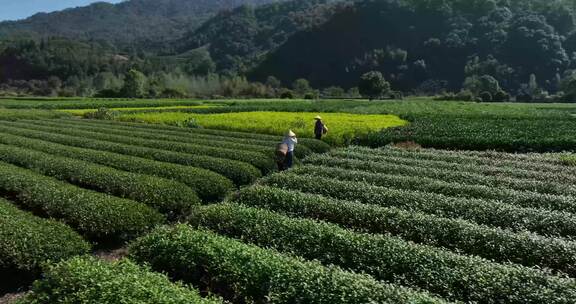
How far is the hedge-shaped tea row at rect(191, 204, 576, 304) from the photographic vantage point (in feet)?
26.9

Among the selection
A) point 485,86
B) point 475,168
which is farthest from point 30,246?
point 485,86

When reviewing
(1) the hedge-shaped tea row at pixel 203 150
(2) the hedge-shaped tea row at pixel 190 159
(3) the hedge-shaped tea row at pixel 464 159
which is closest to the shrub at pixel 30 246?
(2) the hedge-shaped tea row at pixel 190 159

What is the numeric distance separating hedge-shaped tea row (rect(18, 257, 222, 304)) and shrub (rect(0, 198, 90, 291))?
1.78m

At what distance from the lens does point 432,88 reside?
127 metres

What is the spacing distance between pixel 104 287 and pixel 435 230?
7.90m

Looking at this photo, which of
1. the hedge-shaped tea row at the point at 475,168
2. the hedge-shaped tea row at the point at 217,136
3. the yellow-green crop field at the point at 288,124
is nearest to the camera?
the hedge-shaped tea row at the point at 475,168

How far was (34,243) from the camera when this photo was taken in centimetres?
1026

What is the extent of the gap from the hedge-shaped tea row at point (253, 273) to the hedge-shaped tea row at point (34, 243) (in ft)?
4.64

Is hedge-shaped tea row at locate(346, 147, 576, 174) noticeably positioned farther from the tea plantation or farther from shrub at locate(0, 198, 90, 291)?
shrub at locate(0, 198, 90, 291)

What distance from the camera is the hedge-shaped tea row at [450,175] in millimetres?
16750

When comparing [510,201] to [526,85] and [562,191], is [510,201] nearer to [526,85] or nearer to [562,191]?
[562,191]

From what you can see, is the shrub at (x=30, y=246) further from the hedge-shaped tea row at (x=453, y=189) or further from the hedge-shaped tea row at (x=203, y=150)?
the hedge-shaped tea row at (x=203, y=150)

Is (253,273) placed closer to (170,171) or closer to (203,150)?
(170,171)

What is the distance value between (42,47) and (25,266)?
590 ft
